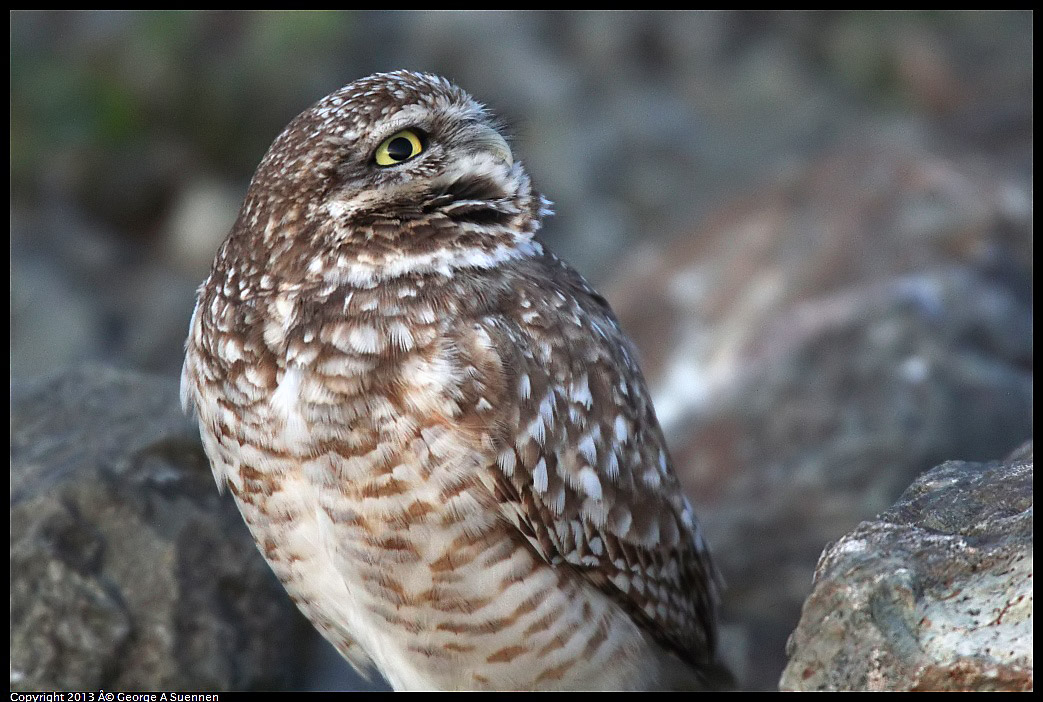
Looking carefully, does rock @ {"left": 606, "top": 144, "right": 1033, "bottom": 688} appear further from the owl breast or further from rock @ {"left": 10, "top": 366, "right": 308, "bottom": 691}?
rock @ {"left": 10, "top": 366, "right": 308, "bottom": 691}

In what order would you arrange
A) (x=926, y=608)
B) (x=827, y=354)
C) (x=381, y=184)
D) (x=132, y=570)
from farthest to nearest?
(x=827, y=354) → (x=132, y=570) → (x=381, y=184) → (x=926, y=608)

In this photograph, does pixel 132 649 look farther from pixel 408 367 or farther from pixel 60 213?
pixel 60 213

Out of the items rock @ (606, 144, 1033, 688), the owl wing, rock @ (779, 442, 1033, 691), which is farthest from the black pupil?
rock @ (606, 144, 1033, 688)

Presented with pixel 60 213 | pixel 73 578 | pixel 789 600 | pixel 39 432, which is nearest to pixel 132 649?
pixel 73 578

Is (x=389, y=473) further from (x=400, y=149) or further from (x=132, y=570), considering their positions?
(x=132, y=570)

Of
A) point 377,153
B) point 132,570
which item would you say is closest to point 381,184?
point 377,153

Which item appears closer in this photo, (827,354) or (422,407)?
(422,407)
